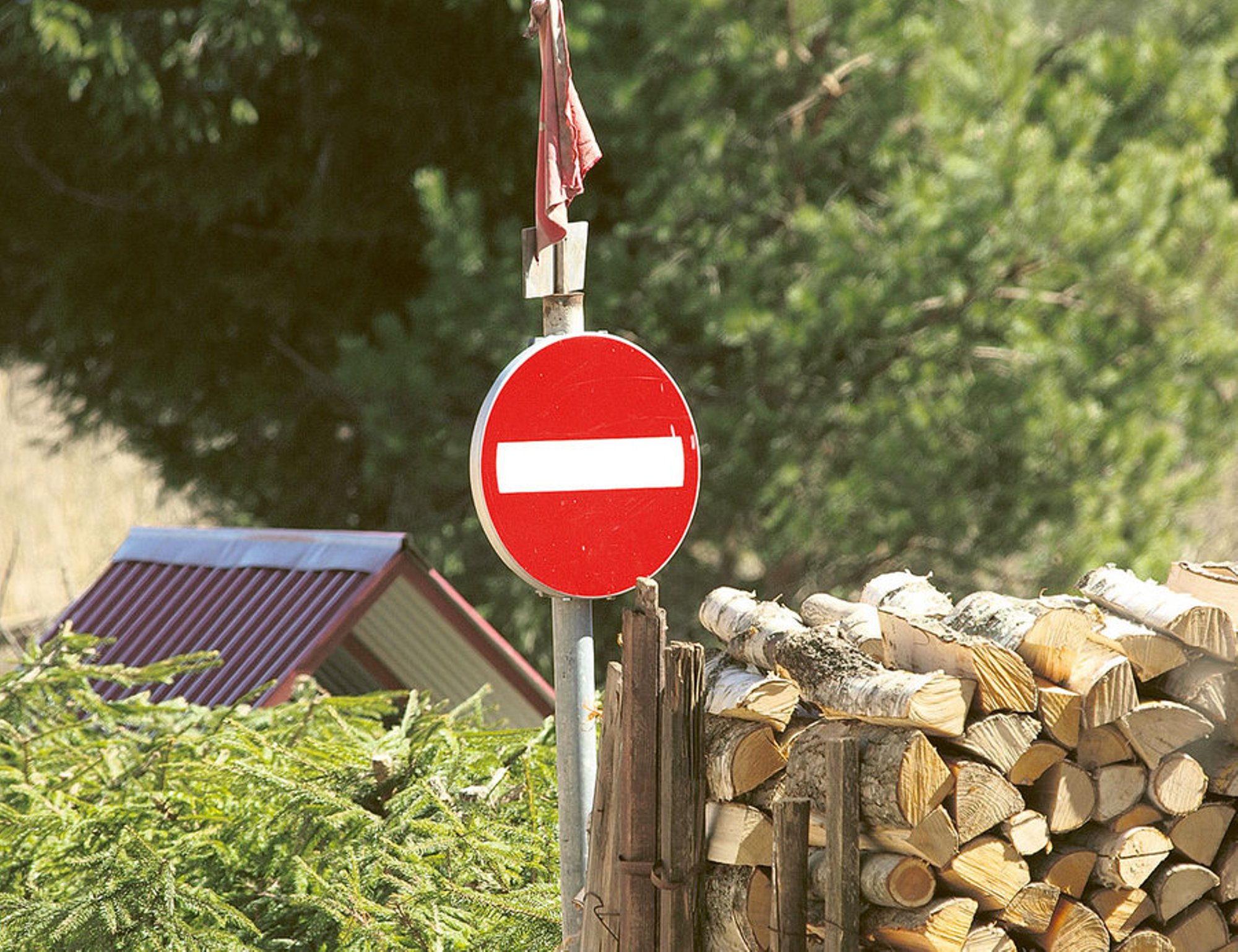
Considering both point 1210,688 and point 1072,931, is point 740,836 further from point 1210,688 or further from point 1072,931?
point 1210,688

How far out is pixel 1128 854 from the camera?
3.10 m

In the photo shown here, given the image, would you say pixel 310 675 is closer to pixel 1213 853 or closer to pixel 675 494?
pixel 675 494

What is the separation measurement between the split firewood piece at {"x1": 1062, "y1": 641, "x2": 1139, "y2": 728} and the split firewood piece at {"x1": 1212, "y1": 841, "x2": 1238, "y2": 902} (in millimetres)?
417

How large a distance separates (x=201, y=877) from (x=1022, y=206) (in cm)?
614

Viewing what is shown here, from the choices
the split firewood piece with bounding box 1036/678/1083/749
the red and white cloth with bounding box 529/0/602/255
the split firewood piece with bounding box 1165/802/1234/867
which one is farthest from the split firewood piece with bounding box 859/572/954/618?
the red and white cloth with bounding box 529/0/602/255

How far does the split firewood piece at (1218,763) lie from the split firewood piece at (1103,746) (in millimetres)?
143

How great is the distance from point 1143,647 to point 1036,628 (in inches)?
8.1

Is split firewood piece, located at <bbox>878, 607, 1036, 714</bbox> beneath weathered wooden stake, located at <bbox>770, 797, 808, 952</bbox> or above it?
above

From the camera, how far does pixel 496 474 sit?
11.0ft

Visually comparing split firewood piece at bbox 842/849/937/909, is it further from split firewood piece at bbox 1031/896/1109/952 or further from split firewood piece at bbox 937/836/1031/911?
split firewood piece at bbox 1031/896/1109/952

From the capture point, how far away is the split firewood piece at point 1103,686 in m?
3.04

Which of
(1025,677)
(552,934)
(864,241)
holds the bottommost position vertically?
(552,934)

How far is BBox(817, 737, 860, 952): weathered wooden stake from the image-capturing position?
2949mm

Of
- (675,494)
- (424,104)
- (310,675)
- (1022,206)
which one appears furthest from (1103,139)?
(675,494)
